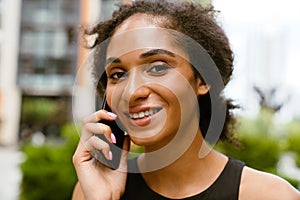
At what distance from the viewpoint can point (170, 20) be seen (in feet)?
2.27

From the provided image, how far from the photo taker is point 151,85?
2.12 ft

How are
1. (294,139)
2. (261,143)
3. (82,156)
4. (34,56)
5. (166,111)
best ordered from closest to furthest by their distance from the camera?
(166,111) < (82,156) < (261,143) < (294,139) < (34,56)

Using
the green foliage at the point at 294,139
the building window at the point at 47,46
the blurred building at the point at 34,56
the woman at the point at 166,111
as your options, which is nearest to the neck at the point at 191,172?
the woman at the point at 166,111

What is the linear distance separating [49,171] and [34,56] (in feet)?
31.6

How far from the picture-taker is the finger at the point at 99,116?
2.34 ft

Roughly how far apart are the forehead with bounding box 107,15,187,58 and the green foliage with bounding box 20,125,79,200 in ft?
7.66

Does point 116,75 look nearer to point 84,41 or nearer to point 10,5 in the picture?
point 84,41

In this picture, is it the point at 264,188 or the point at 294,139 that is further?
the point at 294,139

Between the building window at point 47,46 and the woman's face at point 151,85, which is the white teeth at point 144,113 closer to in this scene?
the woman's face at point 151,85

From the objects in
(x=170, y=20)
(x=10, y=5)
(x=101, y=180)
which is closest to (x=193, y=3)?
(x=170, y=20)

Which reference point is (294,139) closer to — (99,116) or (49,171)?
(49,171)

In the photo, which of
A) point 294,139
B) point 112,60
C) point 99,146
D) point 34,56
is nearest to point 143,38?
point 112,60

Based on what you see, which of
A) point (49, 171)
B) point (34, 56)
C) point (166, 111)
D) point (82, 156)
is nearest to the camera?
point (166, 111)

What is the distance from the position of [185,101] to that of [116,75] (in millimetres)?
103
